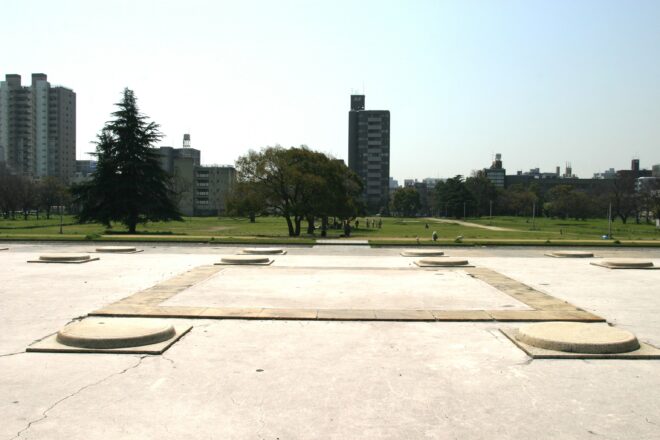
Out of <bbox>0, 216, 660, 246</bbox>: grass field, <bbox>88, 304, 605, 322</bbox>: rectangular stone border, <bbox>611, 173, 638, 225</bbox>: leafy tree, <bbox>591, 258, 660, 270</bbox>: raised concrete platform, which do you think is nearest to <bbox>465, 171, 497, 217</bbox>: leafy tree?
<bbox>611, 173, 638, 225</bbox>: leafy tree

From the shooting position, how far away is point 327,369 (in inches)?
293

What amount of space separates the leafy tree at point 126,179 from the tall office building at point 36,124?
139108mm

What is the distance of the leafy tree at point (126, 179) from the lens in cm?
5028

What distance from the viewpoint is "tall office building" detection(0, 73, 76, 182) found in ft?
589

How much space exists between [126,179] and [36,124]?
15427 cm

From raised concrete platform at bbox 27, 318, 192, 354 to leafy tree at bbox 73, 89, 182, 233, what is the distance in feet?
142

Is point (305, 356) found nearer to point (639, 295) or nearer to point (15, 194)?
point (639, 295)

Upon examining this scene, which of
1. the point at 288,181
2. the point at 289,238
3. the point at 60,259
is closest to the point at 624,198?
the point at 288,181

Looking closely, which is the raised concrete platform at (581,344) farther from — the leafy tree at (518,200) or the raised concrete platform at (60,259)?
the leafy tree at (518,200)

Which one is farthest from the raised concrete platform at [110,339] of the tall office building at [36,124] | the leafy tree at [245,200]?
the tall office building at [36,124]

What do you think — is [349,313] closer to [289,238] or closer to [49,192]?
[289,238]

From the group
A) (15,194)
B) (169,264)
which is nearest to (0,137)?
(15,194)

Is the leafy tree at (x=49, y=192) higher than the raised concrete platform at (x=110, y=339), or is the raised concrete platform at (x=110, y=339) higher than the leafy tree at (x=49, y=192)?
the leafy tree at (x=49, y=192)

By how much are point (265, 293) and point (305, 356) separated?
5880 mm
